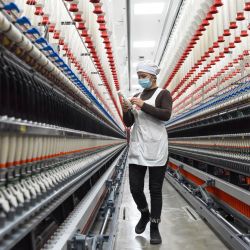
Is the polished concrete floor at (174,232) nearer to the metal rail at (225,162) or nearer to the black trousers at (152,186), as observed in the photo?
the black trousers at (152,186)

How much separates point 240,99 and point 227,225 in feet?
4.20

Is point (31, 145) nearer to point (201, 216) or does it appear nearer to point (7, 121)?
point (7, 121)

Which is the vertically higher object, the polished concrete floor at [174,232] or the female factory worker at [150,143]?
the female factory worker at [150,143]

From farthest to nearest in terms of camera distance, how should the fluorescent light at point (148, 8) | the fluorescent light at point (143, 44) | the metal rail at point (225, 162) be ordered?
1. the fluorescent light at point (143, 44)
2. the fluorescent light at point (148, 8)
3. the metal rail at point (225, 162)

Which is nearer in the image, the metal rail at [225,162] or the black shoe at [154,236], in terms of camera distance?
the black shoe at [154,236]

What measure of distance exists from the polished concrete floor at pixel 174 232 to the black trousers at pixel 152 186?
307mm

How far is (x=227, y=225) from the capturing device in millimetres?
3646

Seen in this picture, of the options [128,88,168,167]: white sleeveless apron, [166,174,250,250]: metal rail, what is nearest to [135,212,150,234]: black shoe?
[128,88,168,167]: white sleeveless apron

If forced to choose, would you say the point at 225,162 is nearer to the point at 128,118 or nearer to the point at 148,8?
the point at 128,118

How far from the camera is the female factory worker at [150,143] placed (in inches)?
132

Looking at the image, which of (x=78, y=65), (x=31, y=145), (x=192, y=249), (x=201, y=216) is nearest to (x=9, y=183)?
(x=31, y=145)

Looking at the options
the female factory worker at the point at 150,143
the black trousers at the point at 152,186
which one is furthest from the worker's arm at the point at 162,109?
the black trousers at the point at 152,186

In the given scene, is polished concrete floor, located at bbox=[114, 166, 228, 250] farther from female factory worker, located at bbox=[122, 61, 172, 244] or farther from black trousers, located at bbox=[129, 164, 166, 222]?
black trousers, located at bbox=[129, 164, 166, 222]

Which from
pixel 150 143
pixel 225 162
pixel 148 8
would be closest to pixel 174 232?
pixel 150 143
